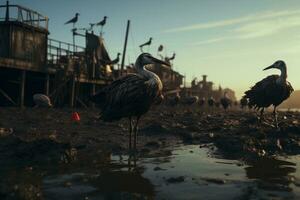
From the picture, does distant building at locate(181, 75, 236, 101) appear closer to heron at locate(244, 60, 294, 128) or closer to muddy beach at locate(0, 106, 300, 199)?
heron at locate(244, 60, 294, 128)

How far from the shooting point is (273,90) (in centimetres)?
1456

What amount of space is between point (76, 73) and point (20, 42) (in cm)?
520

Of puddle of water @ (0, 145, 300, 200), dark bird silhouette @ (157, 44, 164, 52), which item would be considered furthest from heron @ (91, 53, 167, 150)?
dark bird silhouette @ (157, 44, 164, 52)

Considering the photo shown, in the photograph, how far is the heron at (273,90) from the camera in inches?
572

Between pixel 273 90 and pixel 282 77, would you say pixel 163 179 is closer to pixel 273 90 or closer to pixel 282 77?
pixel 273 90

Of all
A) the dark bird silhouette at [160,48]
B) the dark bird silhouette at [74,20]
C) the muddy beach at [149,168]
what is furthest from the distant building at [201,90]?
the muddy beach at [149,168]

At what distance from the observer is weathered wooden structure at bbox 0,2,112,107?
1072 inches

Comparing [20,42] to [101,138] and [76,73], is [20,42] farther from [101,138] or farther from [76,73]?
[101,138]

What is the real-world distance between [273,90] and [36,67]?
18692mm

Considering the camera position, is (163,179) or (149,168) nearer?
(163,179)

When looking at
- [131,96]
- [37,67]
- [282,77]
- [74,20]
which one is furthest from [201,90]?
[131,96]

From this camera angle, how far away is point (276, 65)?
15.5m

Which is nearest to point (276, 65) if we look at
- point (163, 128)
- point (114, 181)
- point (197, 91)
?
point (163, 128)

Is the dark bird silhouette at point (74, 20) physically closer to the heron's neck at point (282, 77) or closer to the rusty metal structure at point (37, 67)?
the rusty metal structure at point (37, 67)
